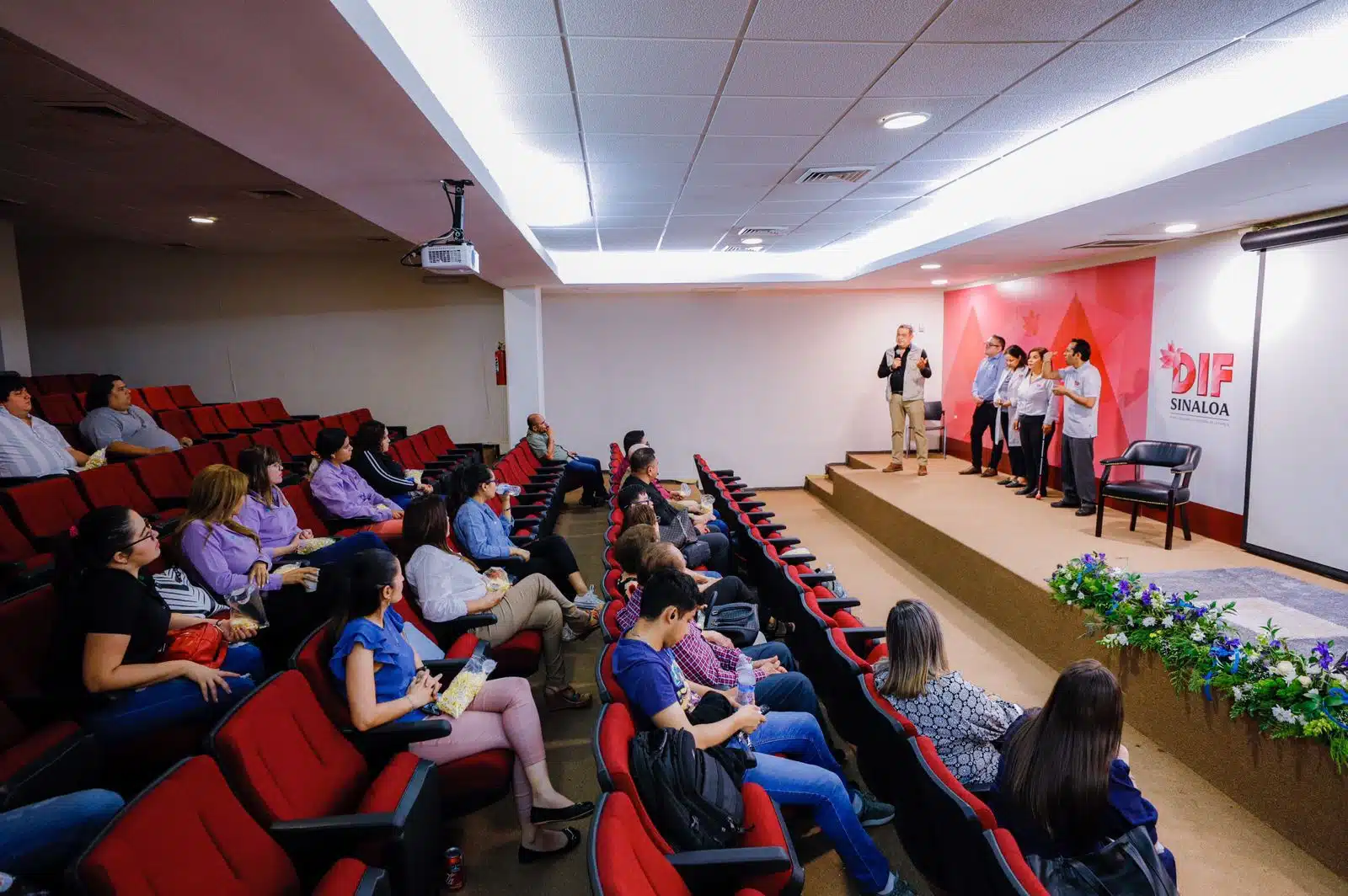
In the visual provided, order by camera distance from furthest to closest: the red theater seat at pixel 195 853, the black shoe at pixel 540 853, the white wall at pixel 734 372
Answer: the white wall at pixel 734 372 < the black shoe at pixel 540 853 < the red theater seat at pixel 195 853

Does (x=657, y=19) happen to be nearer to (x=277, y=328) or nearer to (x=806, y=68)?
(x=806, y=68)

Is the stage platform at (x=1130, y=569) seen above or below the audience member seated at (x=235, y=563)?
below

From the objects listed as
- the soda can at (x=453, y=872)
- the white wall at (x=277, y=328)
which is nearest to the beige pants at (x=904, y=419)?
the white wall at (x=277, y=328)

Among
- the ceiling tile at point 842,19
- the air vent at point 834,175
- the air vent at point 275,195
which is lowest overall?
the ceiling tile at point 842,19

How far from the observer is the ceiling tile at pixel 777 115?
3418 mm

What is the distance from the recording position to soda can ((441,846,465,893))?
2.50 metres

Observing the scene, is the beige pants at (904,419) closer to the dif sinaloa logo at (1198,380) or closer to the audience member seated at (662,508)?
the dif sinaloa logo at (1198,380)

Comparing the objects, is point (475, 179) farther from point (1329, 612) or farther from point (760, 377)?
point (760, 377)

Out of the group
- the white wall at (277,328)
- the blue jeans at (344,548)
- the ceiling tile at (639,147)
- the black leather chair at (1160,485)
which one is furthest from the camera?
the white wall at (277,328)

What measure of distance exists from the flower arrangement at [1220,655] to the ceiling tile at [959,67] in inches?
96.8

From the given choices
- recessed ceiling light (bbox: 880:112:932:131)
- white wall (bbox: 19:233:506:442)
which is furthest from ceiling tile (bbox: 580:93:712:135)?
white wall (bbox: 19:233:506:442)

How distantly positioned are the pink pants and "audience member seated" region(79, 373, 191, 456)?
439 cm

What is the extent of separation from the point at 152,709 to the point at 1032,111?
446 centimetres

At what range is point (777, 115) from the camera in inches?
143
